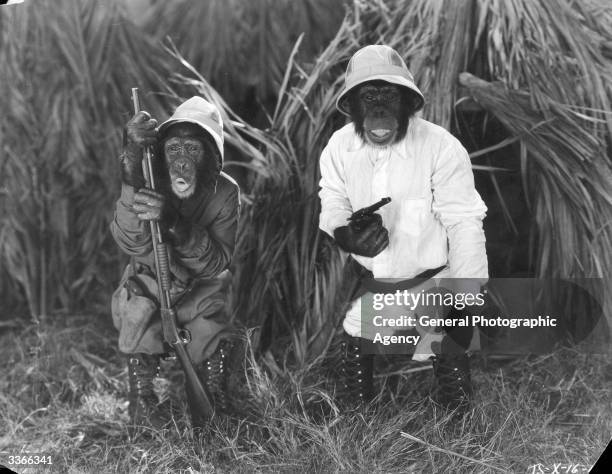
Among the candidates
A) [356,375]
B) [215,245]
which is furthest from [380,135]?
[356,375]

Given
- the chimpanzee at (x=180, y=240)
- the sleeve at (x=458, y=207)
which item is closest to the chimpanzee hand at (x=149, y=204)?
the chimpanzee at (x=180, y=240)

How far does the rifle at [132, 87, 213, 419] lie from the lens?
1727mm

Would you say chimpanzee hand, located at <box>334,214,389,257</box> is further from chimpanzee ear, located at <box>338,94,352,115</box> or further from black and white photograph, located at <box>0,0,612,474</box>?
chimpanzee ear, located at <box>338,94,352,115</box>

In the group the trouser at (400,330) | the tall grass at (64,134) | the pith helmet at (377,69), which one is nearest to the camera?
the pith helmet at (377,69)

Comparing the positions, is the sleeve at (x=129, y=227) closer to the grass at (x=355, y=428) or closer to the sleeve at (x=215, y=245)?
the sleeve at (x=215, y=245)

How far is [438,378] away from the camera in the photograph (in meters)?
1.83

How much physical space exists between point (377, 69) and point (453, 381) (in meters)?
0.71

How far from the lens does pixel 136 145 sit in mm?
1736

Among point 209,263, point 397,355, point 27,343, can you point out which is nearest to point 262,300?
point 209,263

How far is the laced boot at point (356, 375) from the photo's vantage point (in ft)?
5.98

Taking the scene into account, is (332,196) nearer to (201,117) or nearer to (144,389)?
(201,117)

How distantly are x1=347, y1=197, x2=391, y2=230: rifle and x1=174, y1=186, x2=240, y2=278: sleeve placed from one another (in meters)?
0.29

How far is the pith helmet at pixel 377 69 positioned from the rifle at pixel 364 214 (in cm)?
23

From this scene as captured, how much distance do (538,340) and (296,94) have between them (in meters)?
0.80
